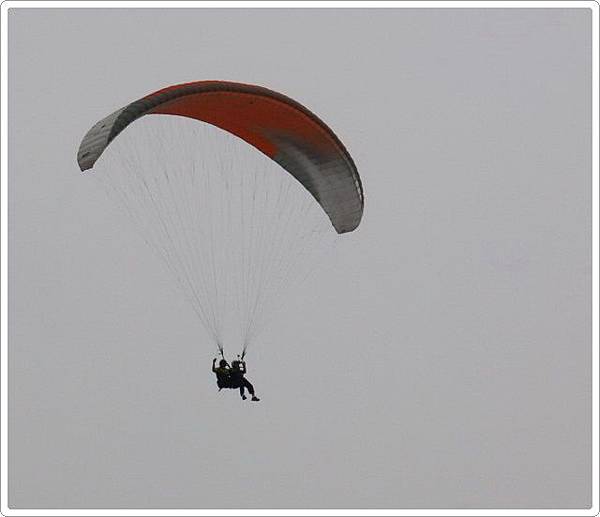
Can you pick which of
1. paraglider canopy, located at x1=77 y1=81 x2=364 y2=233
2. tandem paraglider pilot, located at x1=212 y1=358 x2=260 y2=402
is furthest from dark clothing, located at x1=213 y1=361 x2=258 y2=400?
paraglider canopy, located at x1=77 y1=81 x2=364 y2=233

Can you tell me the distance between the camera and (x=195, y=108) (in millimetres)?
21422

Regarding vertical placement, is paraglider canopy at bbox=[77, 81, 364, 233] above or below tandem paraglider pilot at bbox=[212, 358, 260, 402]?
above

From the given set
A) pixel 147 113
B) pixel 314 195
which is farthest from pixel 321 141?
pixel 147 113

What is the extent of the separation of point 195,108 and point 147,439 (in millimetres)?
22933

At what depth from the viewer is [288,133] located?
71.9 feet

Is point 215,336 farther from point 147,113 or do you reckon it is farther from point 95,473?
point 95,473

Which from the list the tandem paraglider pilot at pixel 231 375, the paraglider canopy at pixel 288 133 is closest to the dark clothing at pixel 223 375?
the tandem paraglider pilot at pixel 231 375

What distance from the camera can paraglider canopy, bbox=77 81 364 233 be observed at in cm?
2073

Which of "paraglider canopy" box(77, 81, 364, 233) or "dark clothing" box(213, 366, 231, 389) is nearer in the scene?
"paraglider canopy" box(77, 81, 364, 233)

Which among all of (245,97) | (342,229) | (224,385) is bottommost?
(224,385)

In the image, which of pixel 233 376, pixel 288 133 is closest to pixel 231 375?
pixel 233 376

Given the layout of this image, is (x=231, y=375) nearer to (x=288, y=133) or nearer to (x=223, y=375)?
(x=223, y=375)

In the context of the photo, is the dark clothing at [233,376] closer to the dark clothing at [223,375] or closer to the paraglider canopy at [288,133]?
the dark clothing at [223,375]

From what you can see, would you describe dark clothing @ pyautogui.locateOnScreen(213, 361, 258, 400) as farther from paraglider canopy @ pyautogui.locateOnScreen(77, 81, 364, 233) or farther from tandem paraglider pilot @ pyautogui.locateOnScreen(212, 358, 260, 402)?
paraglider canopy @ pyautogui.locateOnScreen(77, 81, 364, 233)
